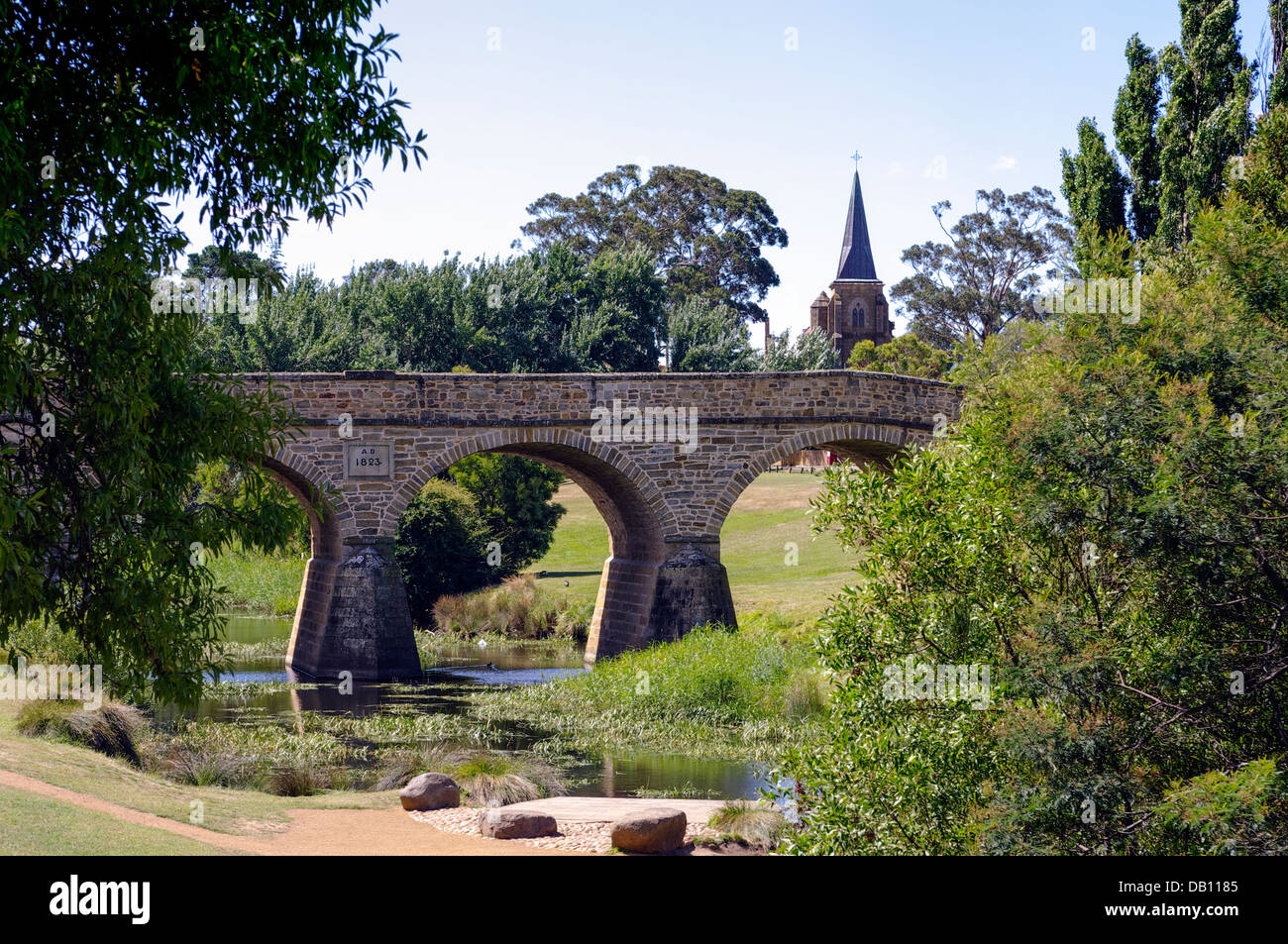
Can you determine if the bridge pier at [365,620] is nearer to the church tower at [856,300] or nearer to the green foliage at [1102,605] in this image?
the green foliage at [1102,605]

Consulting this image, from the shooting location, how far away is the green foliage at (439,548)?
119ft

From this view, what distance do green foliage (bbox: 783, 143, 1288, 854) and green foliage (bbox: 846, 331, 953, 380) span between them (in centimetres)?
4884

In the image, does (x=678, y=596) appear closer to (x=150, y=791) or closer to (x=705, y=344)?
(x=150, y=791)

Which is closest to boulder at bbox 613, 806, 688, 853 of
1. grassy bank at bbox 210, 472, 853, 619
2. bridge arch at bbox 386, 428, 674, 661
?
grassy bank at bbox 210, 472, 853, 619

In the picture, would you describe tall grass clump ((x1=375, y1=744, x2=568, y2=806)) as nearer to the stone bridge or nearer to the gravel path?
the gravel path

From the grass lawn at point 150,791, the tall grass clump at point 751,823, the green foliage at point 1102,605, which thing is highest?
the green foliage at point 1102,605

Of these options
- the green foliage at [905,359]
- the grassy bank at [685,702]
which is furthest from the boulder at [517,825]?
the green foliage at [905,359]

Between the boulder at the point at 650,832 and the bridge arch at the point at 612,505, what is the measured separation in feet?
52.9

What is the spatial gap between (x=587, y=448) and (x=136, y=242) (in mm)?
18942

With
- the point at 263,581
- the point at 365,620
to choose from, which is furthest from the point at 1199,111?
the point at 263,581

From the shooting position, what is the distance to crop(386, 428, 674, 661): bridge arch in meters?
28.1

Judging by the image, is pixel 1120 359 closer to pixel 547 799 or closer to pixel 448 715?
pixel 547 799
